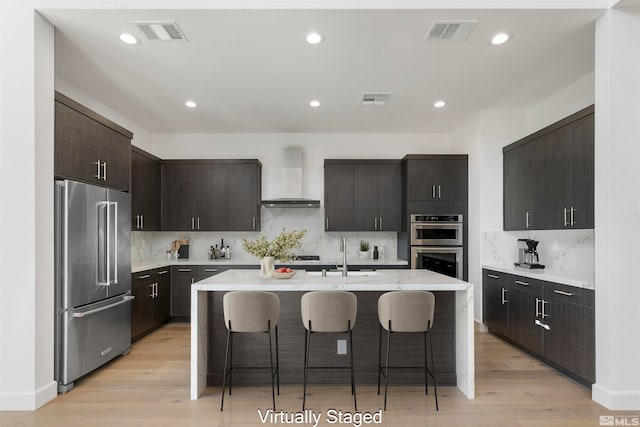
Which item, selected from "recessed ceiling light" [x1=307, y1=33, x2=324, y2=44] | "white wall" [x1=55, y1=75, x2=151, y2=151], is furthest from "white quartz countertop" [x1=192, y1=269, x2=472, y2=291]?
"white wall" [x1=55, y1=75, x2=151, y2=151]

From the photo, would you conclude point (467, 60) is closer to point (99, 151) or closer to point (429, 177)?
point (429, 177)

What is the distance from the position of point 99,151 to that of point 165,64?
Result: 1059mm

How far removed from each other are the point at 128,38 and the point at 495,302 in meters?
4.79

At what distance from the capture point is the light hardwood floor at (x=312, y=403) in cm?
274

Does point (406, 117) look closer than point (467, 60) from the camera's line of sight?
No

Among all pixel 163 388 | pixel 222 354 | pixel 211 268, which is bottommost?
pixel 163 388

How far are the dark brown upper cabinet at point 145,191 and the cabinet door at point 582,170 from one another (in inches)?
200

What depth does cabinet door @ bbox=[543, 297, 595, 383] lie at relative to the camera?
3.16 m

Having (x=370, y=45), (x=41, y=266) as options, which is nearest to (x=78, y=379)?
(x=41, y=266)

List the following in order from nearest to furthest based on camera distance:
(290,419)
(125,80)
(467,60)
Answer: (290,419) < (467,60) < (125,80)

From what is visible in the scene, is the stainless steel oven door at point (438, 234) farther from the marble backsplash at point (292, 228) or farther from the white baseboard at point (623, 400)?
the white baseboard at point (623, 400)

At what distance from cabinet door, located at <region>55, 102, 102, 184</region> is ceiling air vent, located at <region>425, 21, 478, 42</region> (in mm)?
3123

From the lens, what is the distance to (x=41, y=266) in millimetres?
2963

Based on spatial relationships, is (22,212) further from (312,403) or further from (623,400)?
(623,400)
